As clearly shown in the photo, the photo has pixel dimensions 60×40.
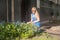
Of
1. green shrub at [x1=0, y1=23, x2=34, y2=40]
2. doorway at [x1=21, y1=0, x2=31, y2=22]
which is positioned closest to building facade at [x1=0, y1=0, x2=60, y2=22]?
doorway at [x1=21, y1=0, x2=31, y2=22]

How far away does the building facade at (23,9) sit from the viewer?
13.4 m

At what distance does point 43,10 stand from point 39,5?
0.83 metres

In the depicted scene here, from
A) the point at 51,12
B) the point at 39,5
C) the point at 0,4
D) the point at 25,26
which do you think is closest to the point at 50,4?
the point at 51,12

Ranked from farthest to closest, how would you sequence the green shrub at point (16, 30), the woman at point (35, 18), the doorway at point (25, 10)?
the doorway at point (25, 10)
the woman at point (35, 18)
the green shrub at point (16, 30)

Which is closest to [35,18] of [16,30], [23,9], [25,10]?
[16,30]

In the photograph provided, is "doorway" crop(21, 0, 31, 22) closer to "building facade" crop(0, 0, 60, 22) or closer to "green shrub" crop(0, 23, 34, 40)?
"building facade" crop(0, 0, 60, 22)

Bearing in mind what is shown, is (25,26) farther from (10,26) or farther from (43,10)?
(43,10)

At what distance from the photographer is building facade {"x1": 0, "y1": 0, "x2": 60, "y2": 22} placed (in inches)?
526

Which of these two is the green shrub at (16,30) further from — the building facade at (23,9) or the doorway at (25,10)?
the doorway at (25,10)

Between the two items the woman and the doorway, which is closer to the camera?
the woman

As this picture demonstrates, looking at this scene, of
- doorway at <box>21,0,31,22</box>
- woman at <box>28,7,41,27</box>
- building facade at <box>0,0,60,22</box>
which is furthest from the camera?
doorway at <box>21,0,31,22</box>

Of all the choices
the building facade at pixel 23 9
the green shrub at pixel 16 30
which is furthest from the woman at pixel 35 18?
the building facade at pixel 23 9

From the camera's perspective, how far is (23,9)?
47.7 feet

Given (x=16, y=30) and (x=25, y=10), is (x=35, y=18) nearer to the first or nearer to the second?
(x=16, y=30)
